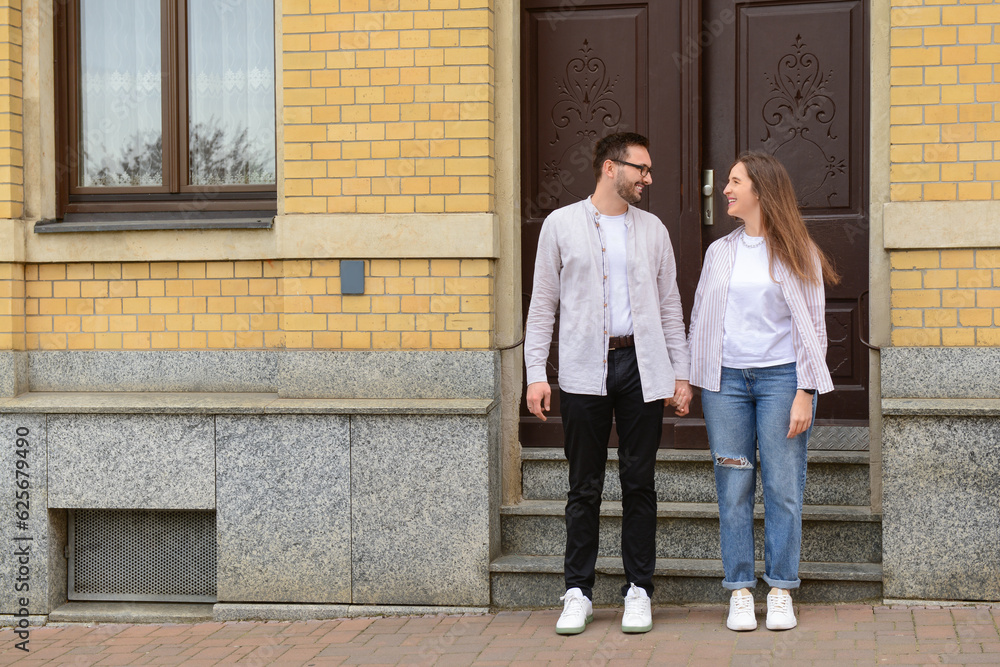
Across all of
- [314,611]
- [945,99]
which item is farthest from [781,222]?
[314,611]

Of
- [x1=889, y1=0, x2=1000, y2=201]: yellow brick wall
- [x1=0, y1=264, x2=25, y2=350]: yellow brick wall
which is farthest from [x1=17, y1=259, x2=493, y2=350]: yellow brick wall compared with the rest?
[x1=889, y1=0, x2=1000, y2=201]: yellow brick wall

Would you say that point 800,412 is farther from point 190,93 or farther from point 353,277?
point 190,93

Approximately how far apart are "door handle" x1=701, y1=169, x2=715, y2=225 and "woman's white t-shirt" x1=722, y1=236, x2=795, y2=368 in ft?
3.98

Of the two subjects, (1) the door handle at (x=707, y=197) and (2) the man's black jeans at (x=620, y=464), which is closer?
(2) the man's black jeans at (x=620, y=464)

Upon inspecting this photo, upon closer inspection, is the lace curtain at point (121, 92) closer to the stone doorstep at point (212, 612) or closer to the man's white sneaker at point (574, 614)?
the stone doorstep at point (212, 612)

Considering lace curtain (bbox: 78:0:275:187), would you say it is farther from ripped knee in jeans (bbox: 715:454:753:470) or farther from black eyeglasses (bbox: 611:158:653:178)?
ripped knee in jeans (bbox: 715:454:753:470)

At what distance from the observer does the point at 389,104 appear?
511 cm

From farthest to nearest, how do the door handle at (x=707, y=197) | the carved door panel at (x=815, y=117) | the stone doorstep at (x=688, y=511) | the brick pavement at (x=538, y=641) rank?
1. the door handle at (x=707, y=197)
2. the carved door panel at (x=815, y=117)
3. the stone doorstep at (x=688, y=511)
4. the brick pavement at (x=538, y=641)

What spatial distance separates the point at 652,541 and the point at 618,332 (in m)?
0.91

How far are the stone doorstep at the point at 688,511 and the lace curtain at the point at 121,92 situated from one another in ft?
8.90

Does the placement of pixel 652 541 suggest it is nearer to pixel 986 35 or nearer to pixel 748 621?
pixel 748 621

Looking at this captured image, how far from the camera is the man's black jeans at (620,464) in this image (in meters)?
4.38

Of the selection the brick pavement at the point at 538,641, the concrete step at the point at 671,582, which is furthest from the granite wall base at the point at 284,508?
the concrete step at the point at 671,582

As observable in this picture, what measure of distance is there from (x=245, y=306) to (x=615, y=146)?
86.7 inches
